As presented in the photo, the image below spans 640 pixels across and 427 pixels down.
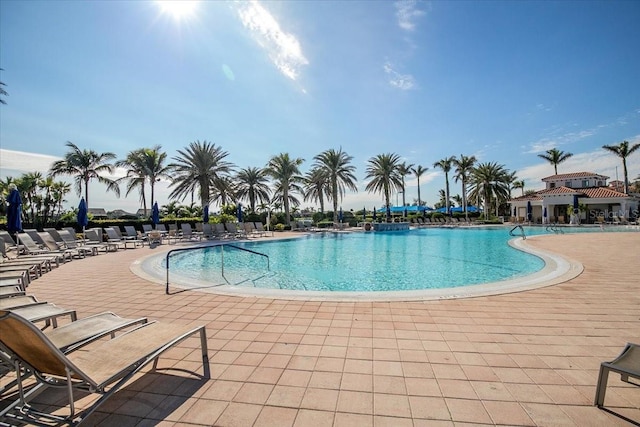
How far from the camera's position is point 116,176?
3188 centimetres

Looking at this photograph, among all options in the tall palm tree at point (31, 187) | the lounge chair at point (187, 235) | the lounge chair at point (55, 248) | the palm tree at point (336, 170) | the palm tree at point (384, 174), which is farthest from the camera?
the palm tree at point (384, 174)

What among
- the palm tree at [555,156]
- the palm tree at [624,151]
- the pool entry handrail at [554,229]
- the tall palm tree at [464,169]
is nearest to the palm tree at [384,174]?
the tall palm tree at [464,169]

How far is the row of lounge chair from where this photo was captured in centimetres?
189

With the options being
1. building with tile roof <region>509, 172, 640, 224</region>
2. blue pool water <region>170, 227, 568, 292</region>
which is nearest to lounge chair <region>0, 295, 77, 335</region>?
blue pool water <region>170, 227, 568, 292</region>

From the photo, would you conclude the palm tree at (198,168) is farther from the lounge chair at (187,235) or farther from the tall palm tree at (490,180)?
the tall palm tree at (490,180)

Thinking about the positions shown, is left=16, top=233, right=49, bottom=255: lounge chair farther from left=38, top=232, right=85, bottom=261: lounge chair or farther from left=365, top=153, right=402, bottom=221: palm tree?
left=365, top=153, right=402, bottom=221: palm tree

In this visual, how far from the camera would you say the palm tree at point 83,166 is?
28.2m

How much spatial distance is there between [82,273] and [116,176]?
2908cm

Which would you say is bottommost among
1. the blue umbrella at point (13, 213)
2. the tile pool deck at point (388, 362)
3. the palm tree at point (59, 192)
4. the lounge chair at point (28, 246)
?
the tile pool deck at point (388, 362)

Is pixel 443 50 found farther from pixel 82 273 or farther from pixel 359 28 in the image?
pixel 82 273

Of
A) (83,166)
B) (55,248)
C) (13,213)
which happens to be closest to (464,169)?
(55,248)

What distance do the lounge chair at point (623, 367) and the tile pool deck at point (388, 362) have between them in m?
0.14

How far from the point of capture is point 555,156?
44.1m

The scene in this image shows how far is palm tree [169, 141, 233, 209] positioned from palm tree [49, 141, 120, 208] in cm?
798
